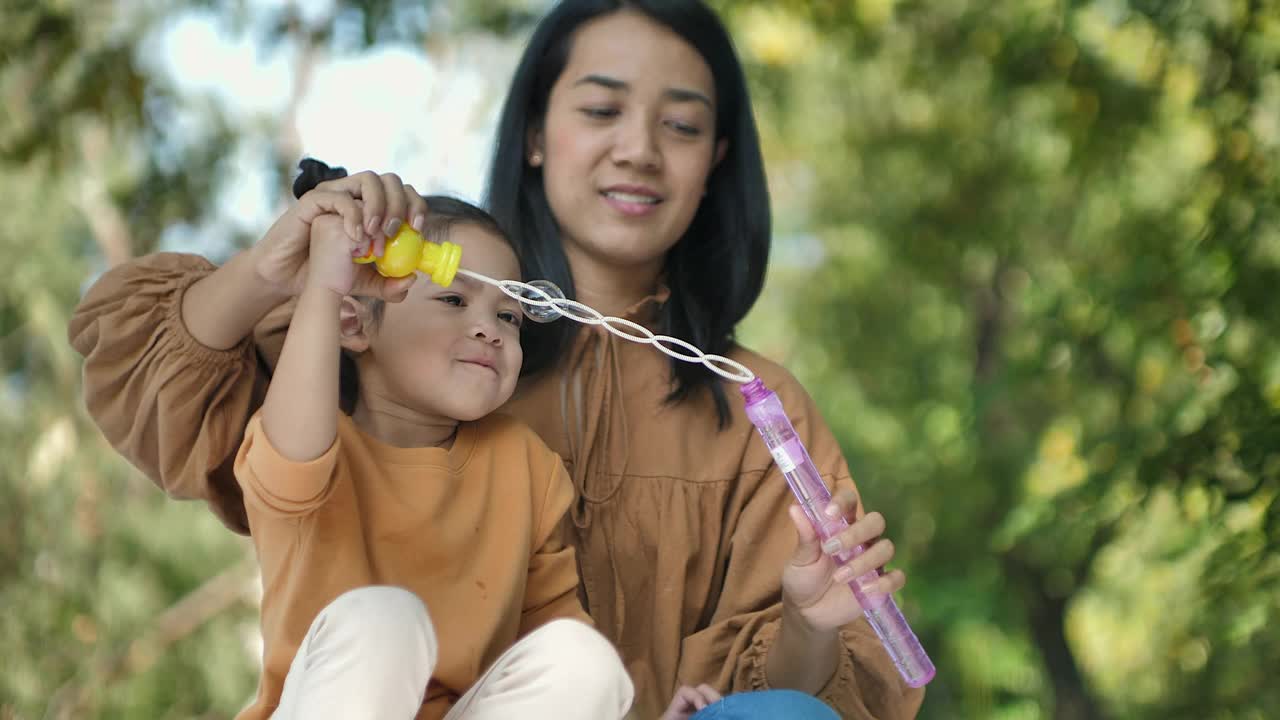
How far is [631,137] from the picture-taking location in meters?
1.84

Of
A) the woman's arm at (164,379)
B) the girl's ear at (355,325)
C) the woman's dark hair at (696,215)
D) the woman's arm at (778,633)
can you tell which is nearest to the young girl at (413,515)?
the girl's ear at (355,325)

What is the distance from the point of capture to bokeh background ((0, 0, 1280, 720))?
293cm

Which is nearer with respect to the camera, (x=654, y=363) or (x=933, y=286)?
(x=654, y=363)

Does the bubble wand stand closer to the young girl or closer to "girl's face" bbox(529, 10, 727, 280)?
the young girl

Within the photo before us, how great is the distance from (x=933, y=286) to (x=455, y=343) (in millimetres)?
4956

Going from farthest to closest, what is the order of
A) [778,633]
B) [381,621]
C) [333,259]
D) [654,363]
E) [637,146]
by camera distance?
[654,363]
[637,146]
[778,633]
[333,259]
[381,621]

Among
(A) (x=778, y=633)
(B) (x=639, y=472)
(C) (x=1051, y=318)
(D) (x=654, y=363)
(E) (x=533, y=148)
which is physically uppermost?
(E) (x=533, y=148)

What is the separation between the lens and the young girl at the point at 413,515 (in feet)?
3.86

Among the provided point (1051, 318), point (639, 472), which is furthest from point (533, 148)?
point (1051, 318)

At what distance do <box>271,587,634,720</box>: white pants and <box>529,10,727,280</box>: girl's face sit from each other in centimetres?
77

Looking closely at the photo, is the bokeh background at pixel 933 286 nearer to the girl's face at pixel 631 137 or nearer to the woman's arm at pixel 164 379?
the girl's face at pixel 631 137

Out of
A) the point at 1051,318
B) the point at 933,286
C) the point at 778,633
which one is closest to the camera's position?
the point at 778,633

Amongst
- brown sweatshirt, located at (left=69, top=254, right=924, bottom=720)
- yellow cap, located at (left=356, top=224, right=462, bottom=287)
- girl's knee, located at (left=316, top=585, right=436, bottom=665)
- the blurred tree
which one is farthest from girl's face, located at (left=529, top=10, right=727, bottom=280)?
the blurred tree

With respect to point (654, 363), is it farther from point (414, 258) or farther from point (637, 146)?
point (414, 258)
